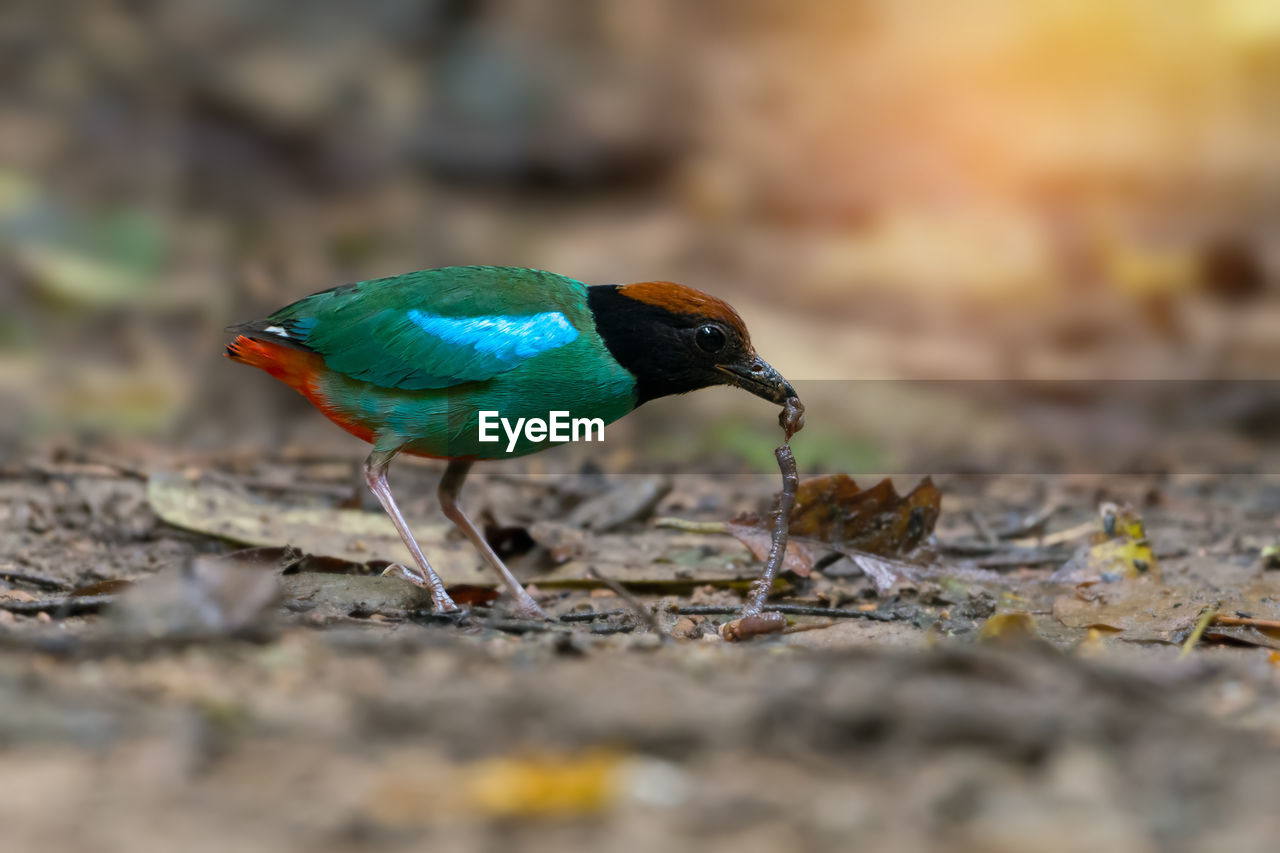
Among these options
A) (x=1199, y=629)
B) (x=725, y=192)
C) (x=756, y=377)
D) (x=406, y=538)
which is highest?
(x=725, y=192)

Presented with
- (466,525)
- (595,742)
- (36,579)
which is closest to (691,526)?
(466,525)

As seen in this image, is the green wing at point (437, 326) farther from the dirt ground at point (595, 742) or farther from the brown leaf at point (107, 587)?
the dirt ground at point (595, 742)

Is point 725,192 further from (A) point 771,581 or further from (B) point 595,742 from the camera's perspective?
(B) point 595,742

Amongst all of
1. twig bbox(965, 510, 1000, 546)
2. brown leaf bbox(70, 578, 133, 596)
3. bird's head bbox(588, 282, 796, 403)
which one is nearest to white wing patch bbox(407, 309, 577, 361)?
bird's head bbox(588, 282, 796, 403)

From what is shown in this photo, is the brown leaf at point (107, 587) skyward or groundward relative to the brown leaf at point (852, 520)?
groundward

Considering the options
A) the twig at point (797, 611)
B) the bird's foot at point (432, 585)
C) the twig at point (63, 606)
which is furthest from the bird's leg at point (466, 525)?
the twig at point (63, 606)

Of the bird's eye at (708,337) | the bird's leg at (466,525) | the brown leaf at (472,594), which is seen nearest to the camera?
the bird's leg at (466,525)

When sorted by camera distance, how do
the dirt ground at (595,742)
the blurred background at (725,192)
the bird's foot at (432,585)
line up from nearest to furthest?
the dirt ground at (595,742), the bird's foot at (432,585), the blurred background at (725,192)

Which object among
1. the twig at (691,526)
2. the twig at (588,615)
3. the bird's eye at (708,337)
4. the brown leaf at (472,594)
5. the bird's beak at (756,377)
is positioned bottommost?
the brown leaf at (472,594)
